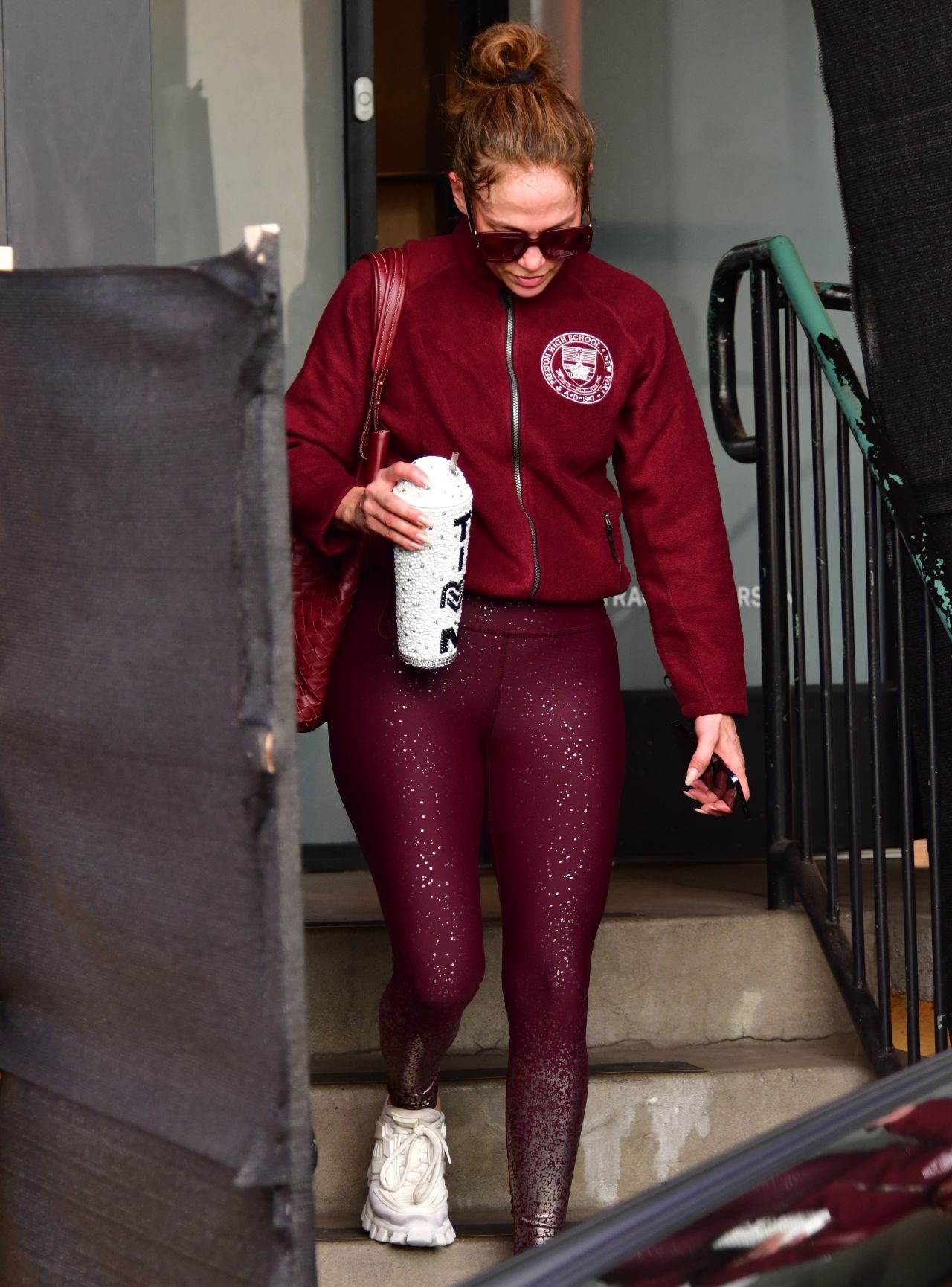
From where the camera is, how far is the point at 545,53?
238cm

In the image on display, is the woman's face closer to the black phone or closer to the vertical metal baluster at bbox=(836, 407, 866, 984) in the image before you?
the black phone

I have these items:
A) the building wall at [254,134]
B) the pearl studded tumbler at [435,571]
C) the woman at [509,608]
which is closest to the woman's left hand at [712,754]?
the woman at [509,608]

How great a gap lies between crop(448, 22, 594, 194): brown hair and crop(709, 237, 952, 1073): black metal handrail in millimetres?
916

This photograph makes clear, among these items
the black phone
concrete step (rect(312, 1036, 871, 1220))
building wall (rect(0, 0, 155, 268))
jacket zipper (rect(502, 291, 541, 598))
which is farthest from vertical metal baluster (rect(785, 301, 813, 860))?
Result: building wall (rect(0, 0, 155, 268))

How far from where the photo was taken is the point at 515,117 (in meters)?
2.24

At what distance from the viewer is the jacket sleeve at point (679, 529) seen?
246 cm

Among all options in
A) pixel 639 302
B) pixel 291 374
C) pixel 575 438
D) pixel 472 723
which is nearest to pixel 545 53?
pixel 639 302

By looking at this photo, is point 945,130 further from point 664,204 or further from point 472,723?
point 664,204

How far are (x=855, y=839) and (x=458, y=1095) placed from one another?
38.5 inches

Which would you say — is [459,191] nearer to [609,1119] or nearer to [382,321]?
[382,321]

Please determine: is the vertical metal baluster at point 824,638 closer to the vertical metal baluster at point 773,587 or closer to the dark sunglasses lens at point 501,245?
the vertical metal baluster at point 773,587

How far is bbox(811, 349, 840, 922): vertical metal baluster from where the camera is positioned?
321 centimetres

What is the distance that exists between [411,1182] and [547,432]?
4.04 ft

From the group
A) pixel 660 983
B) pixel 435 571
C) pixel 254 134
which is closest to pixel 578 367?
pixel 435 571
